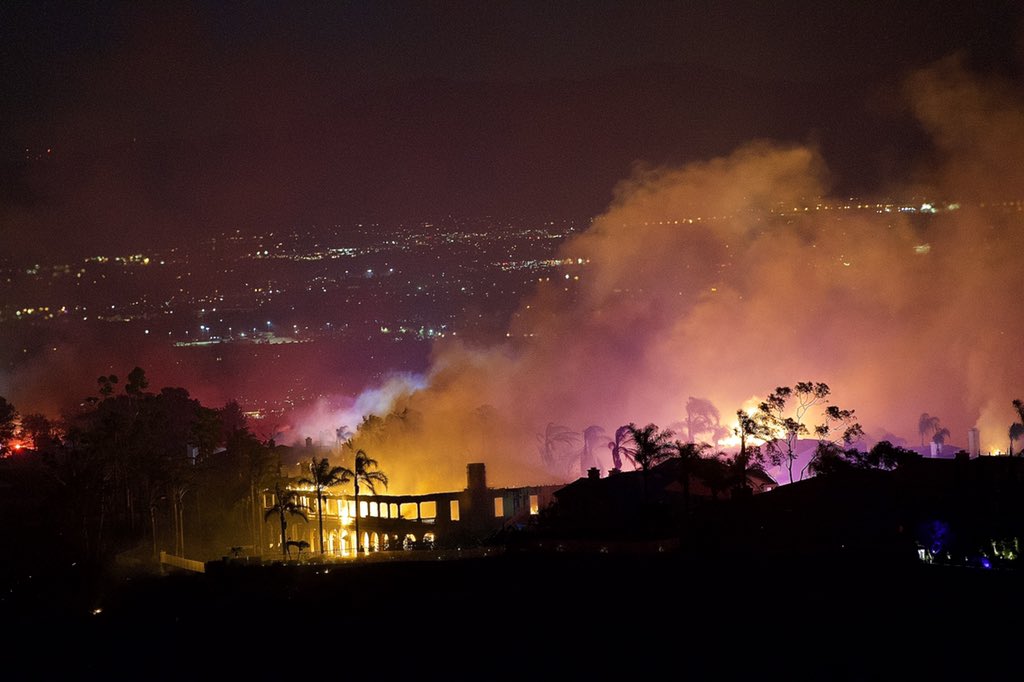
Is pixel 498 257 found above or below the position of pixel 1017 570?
above

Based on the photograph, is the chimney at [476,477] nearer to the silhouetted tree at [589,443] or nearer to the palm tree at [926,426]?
the silhouetted tree at [589,443]

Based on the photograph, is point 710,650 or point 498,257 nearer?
point 710,650

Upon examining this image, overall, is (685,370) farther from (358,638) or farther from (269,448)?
(358,638)

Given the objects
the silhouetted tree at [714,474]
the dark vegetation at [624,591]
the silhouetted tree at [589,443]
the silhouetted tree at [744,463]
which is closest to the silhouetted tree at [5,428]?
the dark vegetation at [624,591]

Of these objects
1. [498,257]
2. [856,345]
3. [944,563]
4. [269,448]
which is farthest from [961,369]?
[498,257]

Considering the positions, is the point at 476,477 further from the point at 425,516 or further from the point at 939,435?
the point at 939,435

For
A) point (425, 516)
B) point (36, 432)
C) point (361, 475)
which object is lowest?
point (425, 516)

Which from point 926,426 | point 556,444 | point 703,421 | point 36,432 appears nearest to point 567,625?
point 556,444

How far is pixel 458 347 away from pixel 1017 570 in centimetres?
11023

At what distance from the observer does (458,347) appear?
138 m

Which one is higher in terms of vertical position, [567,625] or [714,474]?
[714,474]

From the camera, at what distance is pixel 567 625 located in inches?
1160

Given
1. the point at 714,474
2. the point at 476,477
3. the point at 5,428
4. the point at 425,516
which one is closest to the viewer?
the point at 714,474

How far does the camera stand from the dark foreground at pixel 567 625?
1021 inches
